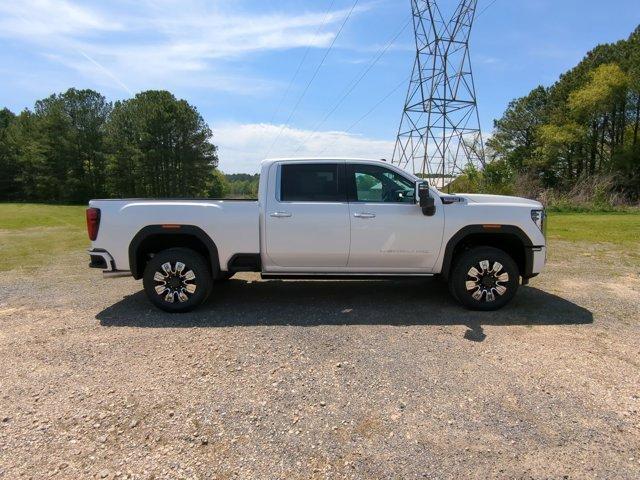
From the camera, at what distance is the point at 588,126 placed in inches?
1709

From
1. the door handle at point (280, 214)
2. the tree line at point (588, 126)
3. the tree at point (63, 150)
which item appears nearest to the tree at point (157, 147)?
the tree at point (63, 150)

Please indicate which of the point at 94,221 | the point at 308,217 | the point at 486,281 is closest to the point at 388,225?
the point at 308,217

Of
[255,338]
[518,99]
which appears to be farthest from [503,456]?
[518,99]

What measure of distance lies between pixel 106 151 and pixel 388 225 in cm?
5765

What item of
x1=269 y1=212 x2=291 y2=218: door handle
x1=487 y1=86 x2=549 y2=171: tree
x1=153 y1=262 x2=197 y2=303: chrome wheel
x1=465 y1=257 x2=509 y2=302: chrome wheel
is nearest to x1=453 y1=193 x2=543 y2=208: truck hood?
x1=465 y1=257 x2=509 y2=302: chrome wheel

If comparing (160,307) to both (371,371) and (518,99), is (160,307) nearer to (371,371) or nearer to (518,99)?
(371,371)

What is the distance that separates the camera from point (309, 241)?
17.6 ft

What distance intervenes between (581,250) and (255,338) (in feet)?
29.6

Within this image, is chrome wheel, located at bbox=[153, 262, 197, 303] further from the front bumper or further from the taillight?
the front bumper

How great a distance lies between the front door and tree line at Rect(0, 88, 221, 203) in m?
51.0

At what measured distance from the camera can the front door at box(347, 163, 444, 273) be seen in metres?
5.35

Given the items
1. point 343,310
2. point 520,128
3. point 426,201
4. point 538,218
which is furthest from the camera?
point 520,128

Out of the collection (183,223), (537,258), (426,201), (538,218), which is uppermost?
(426,201)

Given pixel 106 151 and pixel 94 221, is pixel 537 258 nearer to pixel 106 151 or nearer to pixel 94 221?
pixel 94 221
